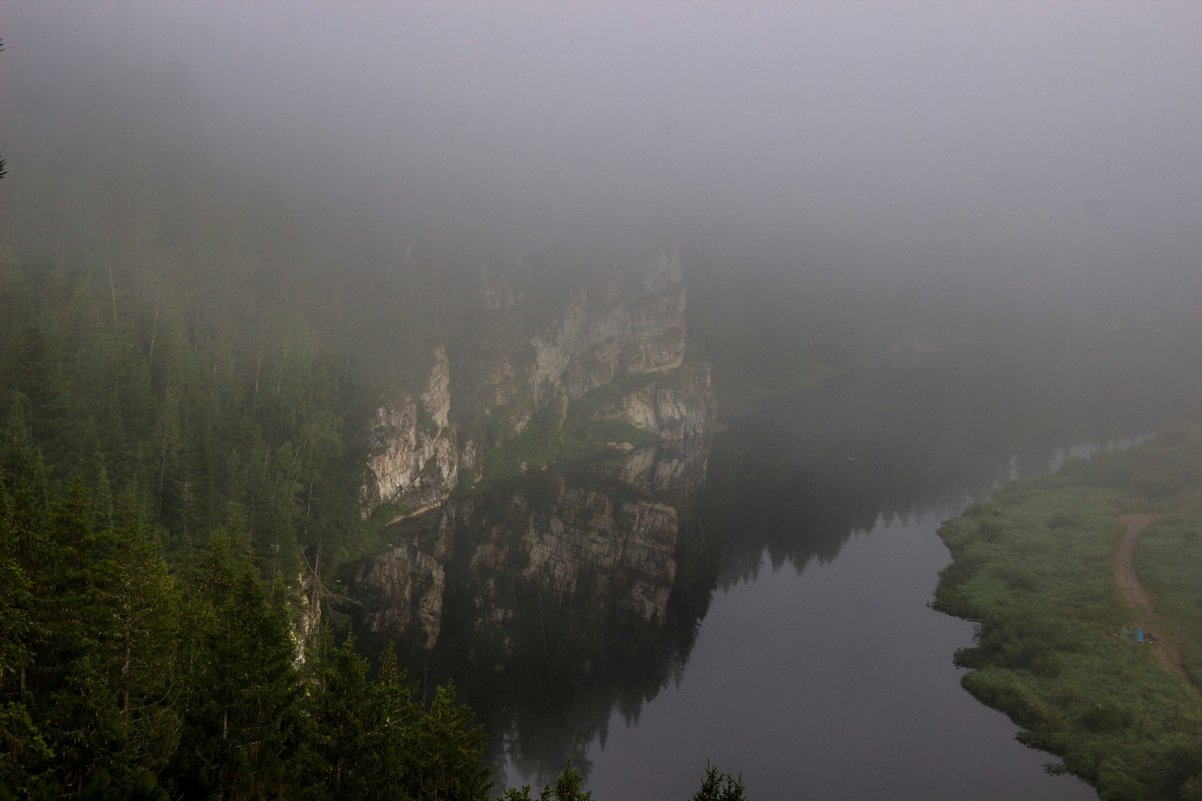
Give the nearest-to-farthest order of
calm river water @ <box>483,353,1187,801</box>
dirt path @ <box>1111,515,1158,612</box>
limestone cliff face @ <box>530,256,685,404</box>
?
calm river water @ <box>483,353,1187,801</box> → dirt path @ <box>1111,515,1158,612</box> → limestone cliff face @ <box>530,256,685,404</box>

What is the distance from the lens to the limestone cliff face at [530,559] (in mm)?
73875

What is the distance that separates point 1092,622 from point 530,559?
55070 millimetres

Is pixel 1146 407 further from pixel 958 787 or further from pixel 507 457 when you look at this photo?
pixel 958 787

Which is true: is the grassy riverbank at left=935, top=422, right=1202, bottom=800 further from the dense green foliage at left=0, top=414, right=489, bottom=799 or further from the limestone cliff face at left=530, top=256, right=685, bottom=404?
the limestone cliff face at left=530, top=256, right=685, bottom=404

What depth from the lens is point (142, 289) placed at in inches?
3644

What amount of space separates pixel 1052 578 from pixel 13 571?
8488cm

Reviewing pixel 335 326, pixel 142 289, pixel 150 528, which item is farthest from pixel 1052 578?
pixel 142 289

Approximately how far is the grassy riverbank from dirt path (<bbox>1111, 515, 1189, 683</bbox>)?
231mm

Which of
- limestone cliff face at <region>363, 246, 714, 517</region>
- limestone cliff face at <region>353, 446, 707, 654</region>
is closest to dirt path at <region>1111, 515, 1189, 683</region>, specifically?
limestone cliff face at <region>353, 446, 707, 654</region>

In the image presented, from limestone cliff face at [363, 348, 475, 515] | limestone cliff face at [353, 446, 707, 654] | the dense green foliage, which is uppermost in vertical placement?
the dense green foliage

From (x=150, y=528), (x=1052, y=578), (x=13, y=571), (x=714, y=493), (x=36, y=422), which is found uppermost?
(x=13, y=571)

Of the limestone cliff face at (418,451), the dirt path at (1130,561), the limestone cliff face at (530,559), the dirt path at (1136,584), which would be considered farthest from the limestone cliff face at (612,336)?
the dirt path at (1136,584)

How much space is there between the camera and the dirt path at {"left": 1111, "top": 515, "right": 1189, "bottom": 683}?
199ft

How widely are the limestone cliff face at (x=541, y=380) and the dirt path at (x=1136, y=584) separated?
77991mm
